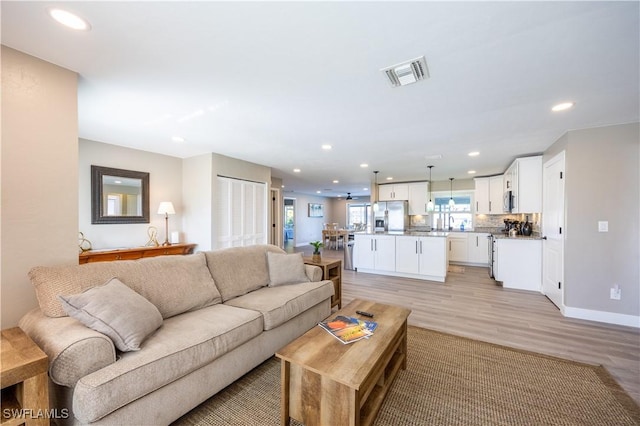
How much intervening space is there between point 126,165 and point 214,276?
3108 millimetres

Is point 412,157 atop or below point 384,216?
atop

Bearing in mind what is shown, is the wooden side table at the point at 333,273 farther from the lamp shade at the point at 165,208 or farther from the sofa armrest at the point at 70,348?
the lamp shade at the point at 165,208

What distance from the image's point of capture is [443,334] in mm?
2768

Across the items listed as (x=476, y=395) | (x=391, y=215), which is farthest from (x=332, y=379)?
(x=391, y=215)

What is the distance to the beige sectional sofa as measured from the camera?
127 cm

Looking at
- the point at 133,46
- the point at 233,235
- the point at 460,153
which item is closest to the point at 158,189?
the point at 233,235

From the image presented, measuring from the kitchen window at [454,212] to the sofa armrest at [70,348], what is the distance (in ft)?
26.4

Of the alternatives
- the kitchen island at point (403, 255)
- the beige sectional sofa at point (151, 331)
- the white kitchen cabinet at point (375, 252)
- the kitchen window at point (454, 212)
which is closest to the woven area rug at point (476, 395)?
the beige sectional sofa at point (151, 331)

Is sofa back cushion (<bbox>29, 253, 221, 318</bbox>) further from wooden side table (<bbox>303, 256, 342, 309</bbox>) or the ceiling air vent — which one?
the ceiling air vent

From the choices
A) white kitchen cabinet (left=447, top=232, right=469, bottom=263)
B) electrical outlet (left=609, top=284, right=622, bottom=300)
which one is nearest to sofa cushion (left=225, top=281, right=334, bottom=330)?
electrical outlet (left=609, top=284, right=622, bottom=300)

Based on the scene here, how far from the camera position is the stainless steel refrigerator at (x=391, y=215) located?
7586 millimetres

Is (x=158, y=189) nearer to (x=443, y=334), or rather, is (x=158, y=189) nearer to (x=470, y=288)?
(x=443, y=334)

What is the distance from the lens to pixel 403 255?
535 cm

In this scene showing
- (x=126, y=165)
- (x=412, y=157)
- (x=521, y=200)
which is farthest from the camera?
(x=412, y=157)
